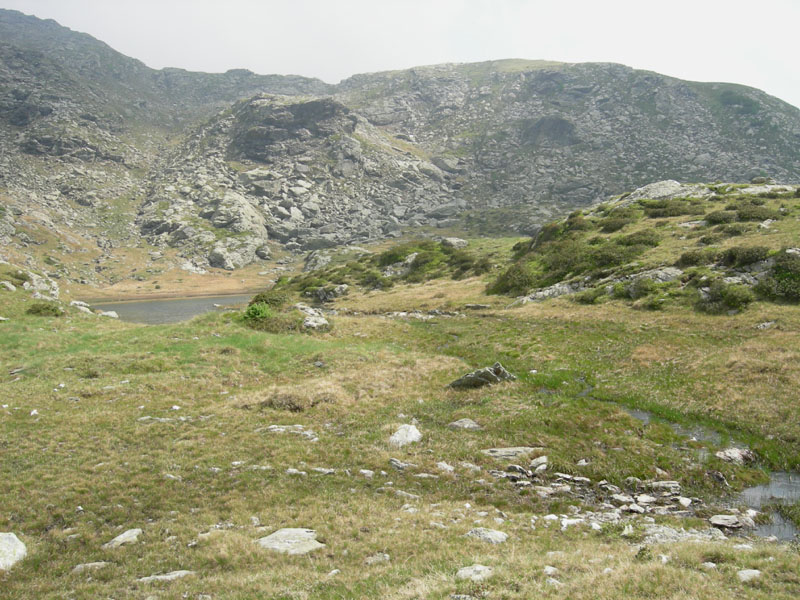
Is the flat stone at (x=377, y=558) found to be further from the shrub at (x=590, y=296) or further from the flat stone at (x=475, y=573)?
the shrub at (x=590, y=296)

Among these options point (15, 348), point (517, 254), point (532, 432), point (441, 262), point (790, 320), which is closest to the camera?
point (532, 432)

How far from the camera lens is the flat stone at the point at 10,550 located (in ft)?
28.9

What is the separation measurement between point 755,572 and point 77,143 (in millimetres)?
261010

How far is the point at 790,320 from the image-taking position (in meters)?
24.8

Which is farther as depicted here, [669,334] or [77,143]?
[77,143]

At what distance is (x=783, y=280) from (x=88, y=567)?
40703 mm

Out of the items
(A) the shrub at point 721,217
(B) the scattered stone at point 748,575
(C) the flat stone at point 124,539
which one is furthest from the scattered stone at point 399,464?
(A) the shrub at point 721,217

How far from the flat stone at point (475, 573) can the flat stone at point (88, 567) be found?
7.92m

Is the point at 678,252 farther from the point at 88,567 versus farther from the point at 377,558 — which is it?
the point at 88,567

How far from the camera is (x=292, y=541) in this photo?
995cm

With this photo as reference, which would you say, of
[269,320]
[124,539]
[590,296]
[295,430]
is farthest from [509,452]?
[590,296]

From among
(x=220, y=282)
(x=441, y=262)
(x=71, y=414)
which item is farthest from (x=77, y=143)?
(x=71, y=414)

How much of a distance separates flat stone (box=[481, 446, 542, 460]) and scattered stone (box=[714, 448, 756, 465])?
6.51 metres

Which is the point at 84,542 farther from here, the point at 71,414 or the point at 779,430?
the point at 779,430
